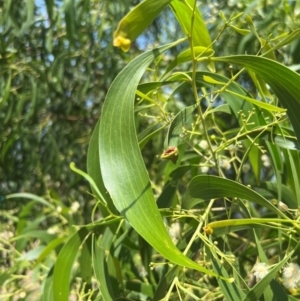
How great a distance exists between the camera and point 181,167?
0.97 metres

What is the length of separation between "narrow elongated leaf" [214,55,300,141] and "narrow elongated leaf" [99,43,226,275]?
0.10 metres

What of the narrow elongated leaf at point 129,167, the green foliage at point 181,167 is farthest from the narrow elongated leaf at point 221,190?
the narrow elongated leaf at point 129,167

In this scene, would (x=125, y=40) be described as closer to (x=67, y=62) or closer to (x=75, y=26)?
(x=75, y=26)

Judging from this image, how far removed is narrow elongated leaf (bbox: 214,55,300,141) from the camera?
2.28 ft

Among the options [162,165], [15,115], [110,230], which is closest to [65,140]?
[15,115]

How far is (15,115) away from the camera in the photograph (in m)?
1.84

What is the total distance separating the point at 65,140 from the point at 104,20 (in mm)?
485

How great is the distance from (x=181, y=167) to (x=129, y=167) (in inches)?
11.5

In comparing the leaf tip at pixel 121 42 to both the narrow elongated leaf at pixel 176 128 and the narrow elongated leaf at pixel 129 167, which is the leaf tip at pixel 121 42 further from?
the narrow elongated leaf at pixel 176 128

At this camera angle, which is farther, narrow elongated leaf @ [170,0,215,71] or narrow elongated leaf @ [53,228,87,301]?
narrow elongated leaf @ [53,228,87,301]

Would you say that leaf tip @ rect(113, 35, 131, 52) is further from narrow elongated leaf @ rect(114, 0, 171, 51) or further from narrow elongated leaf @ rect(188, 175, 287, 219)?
narrow elongated leaf @ rect(188, 175, 287, 219)

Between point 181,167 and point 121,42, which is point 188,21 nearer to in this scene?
point 121,42

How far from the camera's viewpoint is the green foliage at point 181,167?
685 millimetres

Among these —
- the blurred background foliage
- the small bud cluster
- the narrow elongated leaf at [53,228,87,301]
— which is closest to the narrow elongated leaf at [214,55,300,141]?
the small bud cluster
